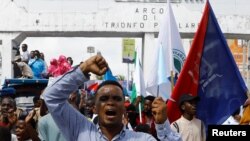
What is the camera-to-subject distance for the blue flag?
857cm

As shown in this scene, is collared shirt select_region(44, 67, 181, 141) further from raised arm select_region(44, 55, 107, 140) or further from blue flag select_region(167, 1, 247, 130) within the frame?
blue flag select_region(167, 1, 247, 130)

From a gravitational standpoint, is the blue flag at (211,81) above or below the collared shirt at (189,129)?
above

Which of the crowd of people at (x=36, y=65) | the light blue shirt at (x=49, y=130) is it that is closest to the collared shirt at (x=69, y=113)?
the light blue shirt at (x=49, y=130)

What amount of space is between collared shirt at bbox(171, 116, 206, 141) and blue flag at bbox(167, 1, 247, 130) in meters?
0.44

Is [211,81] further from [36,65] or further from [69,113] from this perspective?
[36,65]

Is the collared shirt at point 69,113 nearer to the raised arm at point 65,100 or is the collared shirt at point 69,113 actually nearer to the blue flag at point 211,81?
the raised arm at point 65,100

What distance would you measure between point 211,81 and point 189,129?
1.35 metres

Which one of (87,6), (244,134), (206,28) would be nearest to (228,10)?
(87,6)

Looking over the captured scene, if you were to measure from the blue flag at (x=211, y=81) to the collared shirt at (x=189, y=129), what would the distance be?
17.3 inches

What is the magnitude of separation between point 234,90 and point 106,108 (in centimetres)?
503

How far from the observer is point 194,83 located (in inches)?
344

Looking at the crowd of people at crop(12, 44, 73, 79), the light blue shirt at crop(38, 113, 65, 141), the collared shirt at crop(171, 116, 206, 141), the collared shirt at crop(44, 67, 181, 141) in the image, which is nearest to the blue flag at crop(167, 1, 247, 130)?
the collared shirt at crop(171, 116, 206, 141)

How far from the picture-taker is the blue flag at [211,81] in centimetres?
857

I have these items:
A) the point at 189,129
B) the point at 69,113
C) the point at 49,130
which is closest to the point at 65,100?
the point at 69,113
